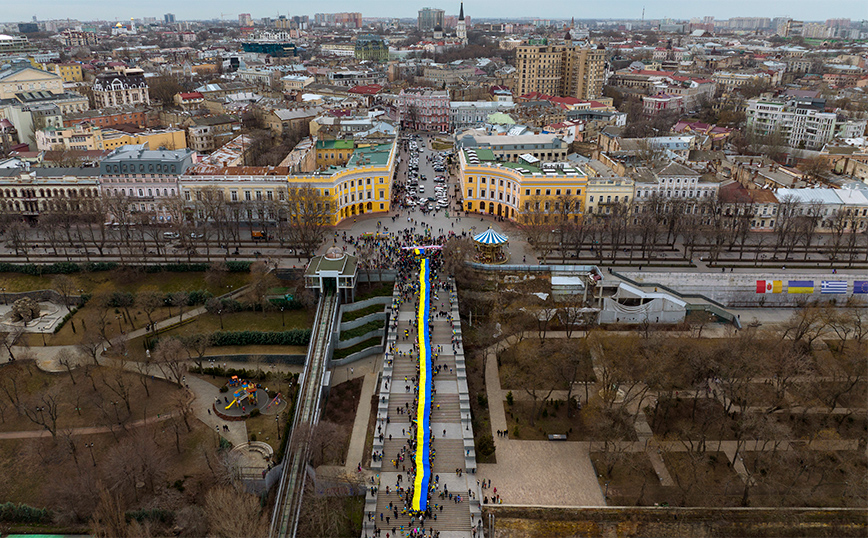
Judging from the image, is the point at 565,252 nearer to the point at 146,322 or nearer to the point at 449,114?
the point at 146,322

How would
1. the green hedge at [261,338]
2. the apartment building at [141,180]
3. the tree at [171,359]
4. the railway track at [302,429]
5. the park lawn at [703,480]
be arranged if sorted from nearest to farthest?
the railway track at [302,429]
the park lawn at [703,480]
the tree at [171,359]
the green hedge at [261,338]
the apartment building at [141,180]

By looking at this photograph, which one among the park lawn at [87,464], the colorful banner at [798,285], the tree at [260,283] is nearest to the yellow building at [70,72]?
the tree at [260,283]

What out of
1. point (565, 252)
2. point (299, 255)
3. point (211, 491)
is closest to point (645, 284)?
point (565, 252)

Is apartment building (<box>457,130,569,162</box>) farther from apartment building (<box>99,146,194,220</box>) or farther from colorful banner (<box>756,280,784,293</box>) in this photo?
apartment building (<box>99,146,194,220</box>)

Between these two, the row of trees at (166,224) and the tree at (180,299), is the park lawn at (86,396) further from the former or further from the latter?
the row of trees at (166,224)

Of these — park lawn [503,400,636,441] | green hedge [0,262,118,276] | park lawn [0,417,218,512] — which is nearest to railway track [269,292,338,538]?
park lawn [0,417,218,512]
